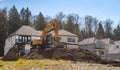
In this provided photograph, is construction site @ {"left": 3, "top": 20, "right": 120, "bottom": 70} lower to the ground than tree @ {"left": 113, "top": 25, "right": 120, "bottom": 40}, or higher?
lower

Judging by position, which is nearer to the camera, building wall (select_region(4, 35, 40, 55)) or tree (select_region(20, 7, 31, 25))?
building wall (select_region(4, 35, 40, 55))

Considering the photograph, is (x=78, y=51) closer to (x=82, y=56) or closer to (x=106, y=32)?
(x=82, y=56)

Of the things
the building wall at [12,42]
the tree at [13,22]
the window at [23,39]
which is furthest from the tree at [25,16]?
the window at [23,39]

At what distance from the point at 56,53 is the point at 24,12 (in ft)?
233

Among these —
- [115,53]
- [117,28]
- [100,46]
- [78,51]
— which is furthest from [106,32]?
[78,51]

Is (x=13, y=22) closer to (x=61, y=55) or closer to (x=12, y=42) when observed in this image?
(x=12, y=42)

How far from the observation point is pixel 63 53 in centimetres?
2728

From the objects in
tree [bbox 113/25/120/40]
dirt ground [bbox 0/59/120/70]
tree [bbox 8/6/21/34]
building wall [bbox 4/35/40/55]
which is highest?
tree [bbox 8/6/21/34]

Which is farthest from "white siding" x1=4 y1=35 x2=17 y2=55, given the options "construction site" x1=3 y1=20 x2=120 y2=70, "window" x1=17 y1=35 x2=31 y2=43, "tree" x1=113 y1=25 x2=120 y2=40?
"tree" x1=113 y1=25 x2=120 y2=40

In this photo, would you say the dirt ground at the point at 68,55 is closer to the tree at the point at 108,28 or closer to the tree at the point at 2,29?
the tree at the point at 2,29

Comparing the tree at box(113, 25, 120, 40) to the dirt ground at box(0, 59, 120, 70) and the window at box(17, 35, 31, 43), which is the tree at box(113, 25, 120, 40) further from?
the dirt ground at box(0, 59, 120, 70)

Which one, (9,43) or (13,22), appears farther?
(13,22)

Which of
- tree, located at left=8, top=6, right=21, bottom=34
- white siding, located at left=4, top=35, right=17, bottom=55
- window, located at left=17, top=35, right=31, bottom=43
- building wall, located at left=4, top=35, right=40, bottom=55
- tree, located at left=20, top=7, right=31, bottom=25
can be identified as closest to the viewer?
building wall, located at left=4, top=35, right=40, bottom=55

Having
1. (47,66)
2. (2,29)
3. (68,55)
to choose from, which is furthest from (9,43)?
(47,66)
